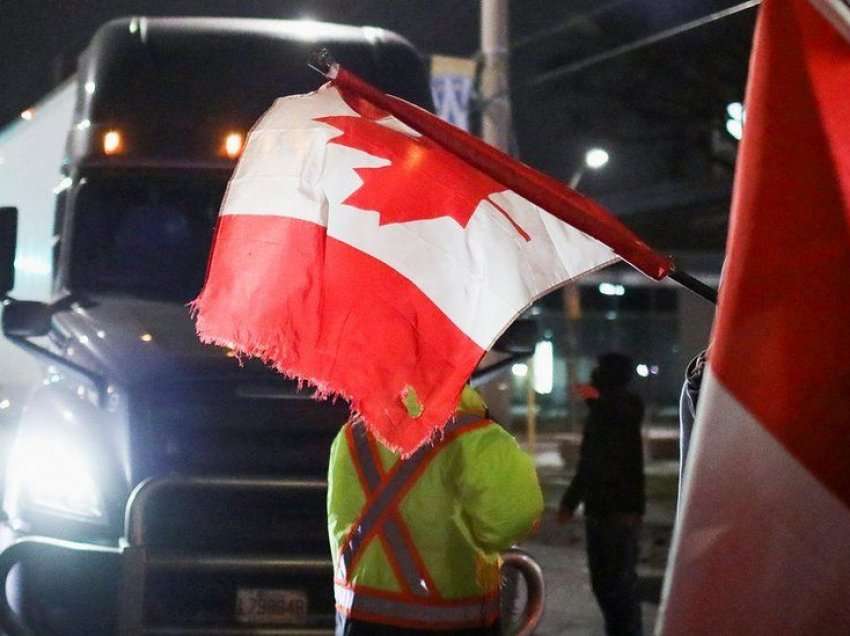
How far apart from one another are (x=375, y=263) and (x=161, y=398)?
312cm

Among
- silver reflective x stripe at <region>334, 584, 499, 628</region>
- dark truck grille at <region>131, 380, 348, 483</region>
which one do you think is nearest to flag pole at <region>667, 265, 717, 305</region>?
silver reflective x stripe at <region>334, 584, 499, 628</region>

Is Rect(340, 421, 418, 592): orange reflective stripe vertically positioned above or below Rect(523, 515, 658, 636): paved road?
above

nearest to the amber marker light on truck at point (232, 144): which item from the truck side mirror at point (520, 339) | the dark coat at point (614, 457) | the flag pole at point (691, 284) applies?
the truck side mirror at point (520, 339)

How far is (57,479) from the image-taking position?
632 centimetres

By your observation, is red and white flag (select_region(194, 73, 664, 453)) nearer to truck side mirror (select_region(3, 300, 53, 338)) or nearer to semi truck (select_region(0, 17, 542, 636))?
semi truck (select_region(0, 17, 542, 636))

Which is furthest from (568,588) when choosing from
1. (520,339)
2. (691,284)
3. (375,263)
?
(375,263)

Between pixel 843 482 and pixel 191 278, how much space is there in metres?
5.16

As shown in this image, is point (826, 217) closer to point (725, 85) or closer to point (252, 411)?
point (252, 411)

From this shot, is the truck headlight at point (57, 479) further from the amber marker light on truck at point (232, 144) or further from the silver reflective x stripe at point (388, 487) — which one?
the silver reflective x stripe at point (388, 487)

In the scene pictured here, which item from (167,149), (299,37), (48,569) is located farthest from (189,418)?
(299,37)

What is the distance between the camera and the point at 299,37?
746cm

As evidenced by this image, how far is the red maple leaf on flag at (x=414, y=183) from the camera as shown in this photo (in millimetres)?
3305

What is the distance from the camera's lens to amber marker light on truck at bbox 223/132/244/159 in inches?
284

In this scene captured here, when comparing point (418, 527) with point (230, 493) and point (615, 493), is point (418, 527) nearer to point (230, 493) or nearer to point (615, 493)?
point (230, 493)
